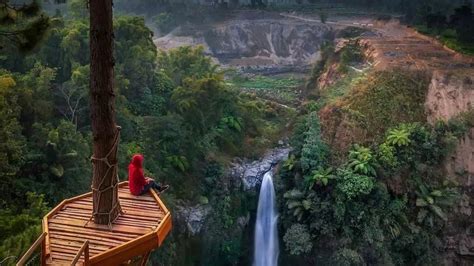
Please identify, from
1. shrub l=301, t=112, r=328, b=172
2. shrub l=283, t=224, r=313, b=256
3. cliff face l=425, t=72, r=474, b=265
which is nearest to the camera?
shrub l=283, t=224, r=313, b=256

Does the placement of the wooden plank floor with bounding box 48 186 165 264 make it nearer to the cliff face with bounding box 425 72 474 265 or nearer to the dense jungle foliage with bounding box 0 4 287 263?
the dense jungle foliage with bounding box 0 4 287 263

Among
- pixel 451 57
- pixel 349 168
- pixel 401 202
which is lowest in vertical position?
pixel 401 202

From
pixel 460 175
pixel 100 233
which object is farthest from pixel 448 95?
pixel 100 233

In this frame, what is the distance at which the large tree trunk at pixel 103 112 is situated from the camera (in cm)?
570

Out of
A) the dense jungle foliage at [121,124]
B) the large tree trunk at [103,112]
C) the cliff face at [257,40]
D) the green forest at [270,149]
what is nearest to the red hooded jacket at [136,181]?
the large tree trunk at [103,112]

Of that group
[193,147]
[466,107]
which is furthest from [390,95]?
[193,147]

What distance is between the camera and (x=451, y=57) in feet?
78.8

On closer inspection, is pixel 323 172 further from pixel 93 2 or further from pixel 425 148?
pixel 93 2

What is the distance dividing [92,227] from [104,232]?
0.23 meters

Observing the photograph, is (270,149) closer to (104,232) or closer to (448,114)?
(448,114)

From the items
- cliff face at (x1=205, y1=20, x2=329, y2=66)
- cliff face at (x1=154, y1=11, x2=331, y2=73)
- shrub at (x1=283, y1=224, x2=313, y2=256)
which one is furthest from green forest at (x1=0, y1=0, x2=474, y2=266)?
cliff face at (x1=205, y1=20, x2=329, y2=66)

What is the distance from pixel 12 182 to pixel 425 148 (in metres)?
14.3

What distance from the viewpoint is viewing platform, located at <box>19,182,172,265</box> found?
558 cm

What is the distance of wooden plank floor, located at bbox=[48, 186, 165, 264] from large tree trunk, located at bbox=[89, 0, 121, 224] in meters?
0.19
